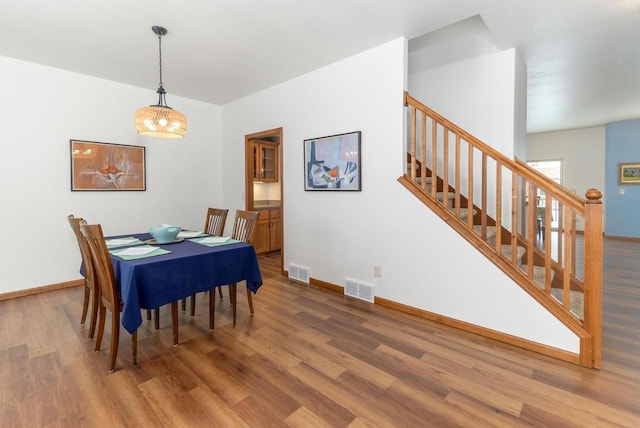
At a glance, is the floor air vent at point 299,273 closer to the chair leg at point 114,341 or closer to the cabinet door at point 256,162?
the cabinet door at point 256,162

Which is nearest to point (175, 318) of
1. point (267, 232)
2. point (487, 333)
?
point (487, 333)

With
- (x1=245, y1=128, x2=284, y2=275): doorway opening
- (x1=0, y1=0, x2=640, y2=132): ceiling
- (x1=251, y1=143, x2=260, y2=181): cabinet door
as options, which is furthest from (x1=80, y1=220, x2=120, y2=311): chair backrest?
(x1=251, y1=143, x2=260, y2=181): cabinet door

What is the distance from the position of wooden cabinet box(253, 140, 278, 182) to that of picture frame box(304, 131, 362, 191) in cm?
188

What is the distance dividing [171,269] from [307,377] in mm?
1159

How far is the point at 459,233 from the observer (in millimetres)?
2635

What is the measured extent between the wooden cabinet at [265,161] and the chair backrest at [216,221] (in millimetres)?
2044

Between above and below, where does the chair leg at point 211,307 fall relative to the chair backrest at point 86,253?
below

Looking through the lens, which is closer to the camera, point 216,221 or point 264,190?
point 216,221

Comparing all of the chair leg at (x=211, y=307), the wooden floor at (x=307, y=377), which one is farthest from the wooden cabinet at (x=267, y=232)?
the chair leg at (x=211, y=307)

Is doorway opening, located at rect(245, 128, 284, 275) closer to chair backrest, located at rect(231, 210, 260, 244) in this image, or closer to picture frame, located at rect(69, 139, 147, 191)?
picture frame, located at rect(69, 139, 147, 191)

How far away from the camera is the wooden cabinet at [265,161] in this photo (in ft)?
18.2

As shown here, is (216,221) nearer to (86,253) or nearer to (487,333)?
(86,253)

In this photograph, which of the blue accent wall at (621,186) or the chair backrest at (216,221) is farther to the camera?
the blue accent wall at (621,186)

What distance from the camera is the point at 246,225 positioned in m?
3.01
